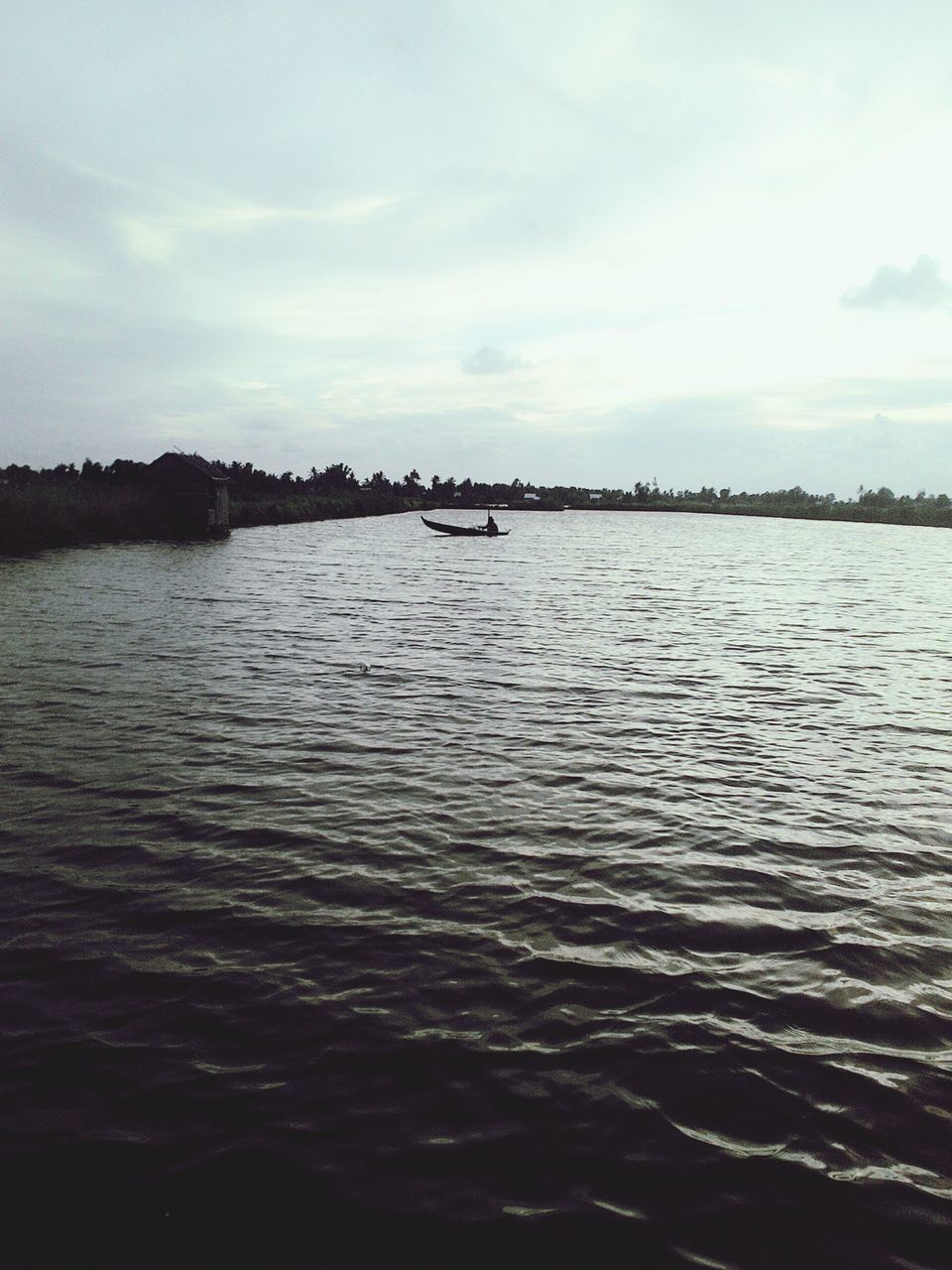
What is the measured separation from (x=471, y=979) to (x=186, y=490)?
64139 millimetres

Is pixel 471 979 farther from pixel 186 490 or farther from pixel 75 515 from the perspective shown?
pixel 186 490

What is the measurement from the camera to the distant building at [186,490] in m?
62.9

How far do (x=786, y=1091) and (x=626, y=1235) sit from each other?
1.63 meters

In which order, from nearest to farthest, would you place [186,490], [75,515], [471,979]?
[471,979] → [75,515] → [186,490]

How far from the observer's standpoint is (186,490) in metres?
63.8

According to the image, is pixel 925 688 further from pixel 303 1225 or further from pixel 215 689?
pixel 303 1225

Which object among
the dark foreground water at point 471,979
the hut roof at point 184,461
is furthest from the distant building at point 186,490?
the dark foreground water at point 471,979

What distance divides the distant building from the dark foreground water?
52451 millimetres

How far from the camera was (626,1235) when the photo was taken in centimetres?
396

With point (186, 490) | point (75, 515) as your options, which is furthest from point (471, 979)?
point (186, 490)

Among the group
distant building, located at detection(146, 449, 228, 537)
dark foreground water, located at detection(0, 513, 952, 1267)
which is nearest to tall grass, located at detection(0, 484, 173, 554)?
distant building, located at detection(146, 449, 228, 537)

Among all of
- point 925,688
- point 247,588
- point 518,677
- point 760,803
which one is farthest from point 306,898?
point 247,588

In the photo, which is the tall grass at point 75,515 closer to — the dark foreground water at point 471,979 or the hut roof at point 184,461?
the hut roof at point 184,461

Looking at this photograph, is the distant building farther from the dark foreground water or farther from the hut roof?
the dark foreground water
